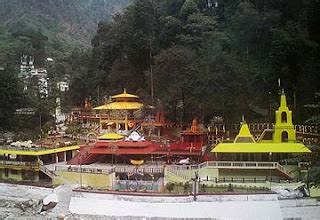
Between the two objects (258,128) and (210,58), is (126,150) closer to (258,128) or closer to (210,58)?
(258,128)

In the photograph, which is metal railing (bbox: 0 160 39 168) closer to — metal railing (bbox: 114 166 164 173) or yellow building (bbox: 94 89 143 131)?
metal railing (bbox: 114 166 164 173)

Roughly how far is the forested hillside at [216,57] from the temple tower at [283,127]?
212cm

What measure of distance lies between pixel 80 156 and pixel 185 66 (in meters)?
8.27

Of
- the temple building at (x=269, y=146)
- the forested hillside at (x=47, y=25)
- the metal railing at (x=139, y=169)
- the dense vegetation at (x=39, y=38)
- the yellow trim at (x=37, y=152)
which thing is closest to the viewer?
the temple building at (x=269, y=146)

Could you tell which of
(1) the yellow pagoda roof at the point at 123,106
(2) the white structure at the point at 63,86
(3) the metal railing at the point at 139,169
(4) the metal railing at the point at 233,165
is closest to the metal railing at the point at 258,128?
(4) the metal railing at the point at 233,165

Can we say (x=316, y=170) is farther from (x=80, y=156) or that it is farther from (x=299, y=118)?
(x=80, y=156)

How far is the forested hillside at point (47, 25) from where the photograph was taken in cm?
6462

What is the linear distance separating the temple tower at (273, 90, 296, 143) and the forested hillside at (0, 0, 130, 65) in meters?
40.4

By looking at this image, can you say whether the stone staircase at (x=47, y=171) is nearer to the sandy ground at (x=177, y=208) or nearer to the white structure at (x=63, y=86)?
the sandy ground at (x=177, y=208)

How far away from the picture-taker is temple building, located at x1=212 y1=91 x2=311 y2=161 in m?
24.1

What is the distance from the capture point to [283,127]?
2577 centimetres

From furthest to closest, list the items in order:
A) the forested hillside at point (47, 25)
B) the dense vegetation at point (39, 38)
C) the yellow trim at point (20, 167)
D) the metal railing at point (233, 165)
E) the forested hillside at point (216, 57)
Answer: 1. the forested hillside at point (47, 25)
2. the dense vegetation at point (39, 38)
3. the forested hillside at point (216, 57)
4. the yellow trim at point (20, 167)
5. the metal railing at point (233, 165)

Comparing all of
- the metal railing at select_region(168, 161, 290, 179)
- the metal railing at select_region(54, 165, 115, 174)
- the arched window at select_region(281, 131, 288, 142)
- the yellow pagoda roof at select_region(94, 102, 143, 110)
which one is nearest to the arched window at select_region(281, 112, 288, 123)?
the arched window at select_region(281, 131, 288, 142)

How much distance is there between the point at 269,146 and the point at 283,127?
6.53ft
